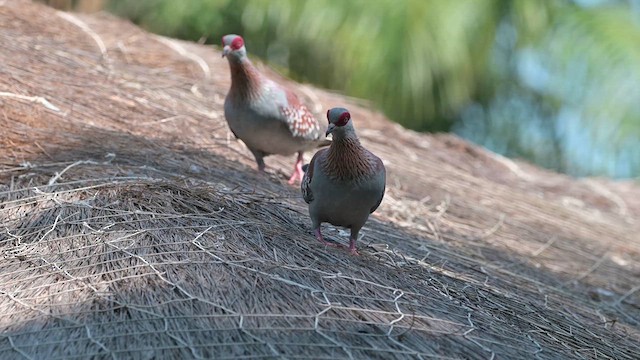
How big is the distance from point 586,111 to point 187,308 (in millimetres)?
7900

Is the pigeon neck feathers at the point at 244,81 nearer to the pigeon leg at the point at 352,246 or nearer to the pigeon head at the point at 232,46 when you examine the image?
the pigeon head at the point at 232,46

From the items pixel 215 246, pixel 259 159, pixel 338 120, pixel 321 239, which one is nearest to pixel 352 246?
pixel 321 239

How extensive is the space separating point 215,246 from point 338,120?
69 centimetres

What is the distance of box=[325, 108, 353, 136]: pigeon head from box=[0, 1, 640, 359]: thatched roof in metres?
0.45

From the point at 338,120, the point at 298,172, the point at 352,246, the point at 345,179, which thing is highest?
the point at 338,120

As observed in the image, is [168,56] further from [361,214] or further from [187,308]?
[187,308]

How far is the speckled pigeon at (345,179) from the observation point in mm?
3828

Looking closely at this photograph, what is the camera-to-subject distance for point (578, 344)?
11.7 feet

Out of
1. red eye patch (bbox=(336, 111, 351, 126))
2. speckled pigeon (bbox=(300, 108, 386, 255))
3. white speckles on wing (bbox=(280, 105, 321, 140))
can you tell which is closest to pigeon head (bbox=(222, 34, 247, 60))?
white speckles on wing (bbox=(280, 105, 321, 140))

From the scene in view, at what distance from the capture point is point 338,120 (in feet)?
12.4

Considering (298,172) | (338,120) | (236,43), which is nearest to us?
(338,120)

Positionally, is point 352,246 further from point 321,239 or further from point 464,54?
point 464,54

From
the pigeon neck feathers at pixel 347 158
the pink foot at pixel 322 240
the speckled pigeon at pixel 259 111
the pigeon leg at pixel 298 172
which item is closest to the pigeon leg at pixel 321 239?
the pink foot at pixel 322 240

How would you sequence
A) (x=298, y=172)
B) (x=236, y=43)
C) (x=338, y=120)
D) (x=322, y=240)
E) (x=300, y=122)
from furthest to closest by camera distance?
(x=298, y=172)
(x=300, y=122)
(x=236, y=43)
(x=322, y=240)
(x=338, y=120)
